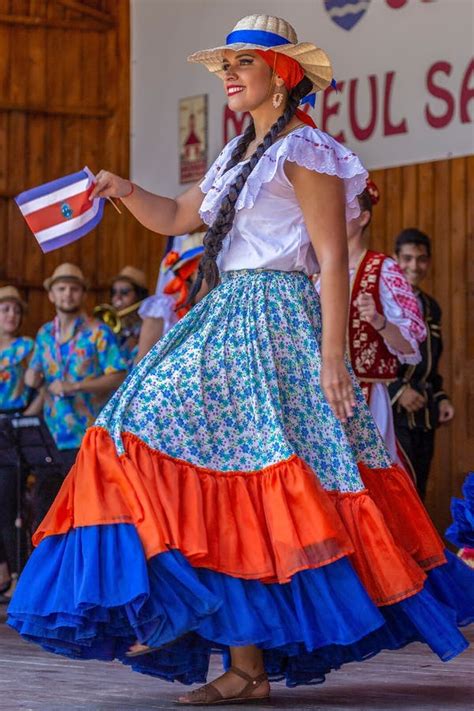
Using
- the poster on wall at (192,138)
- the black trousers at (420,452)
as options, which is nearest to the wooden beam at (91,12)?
the poster on wall at (192,138)

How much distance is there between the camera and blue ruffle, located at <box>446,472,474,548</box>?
4.05m

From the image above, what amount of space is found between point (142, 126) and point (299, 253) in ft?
22.2

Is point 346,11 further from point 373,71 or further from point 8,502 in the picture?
point 8,502

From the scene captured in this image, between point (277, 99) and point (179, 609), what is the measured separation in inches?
48.8

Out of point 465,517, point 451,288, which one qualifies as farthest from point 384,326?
point 451,288

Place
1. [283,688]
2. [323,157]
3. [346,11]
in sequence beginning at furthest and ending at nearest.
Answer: [346,11] < [283,688] < [323,157]

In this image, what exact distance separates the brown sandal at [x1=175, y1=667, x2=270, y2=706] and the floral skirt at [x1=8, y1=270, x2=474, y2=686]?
9cm

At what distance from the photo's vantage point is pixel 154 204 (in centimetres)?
340

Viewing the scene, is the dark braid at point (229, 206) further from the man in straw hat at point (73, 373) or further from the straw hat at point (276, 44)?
the man in straw hat at point (73, 373)

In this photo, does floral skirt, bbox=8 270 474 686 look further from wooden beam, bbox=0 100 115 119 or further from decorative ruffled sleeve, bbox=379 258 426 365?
wooden beam, bbox=0 100 115 119

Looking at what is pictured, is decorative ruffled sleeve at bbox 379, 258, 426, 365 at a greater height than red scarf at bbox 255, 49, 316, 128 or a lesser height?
lesser

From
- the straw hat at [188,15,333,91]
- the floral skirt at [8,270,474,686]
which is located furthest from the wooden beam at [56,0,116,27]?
the floral skirt at [8,270,474,686]

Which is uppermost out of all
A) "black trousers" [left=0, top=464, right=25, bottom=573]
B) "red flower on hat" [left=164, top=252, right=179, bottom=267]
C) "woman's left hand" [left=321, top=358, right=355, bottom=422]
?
"red flower on hat" [left=164, top=252, right=179, bottom=267]

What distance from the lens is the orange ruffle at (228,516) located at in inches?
111
